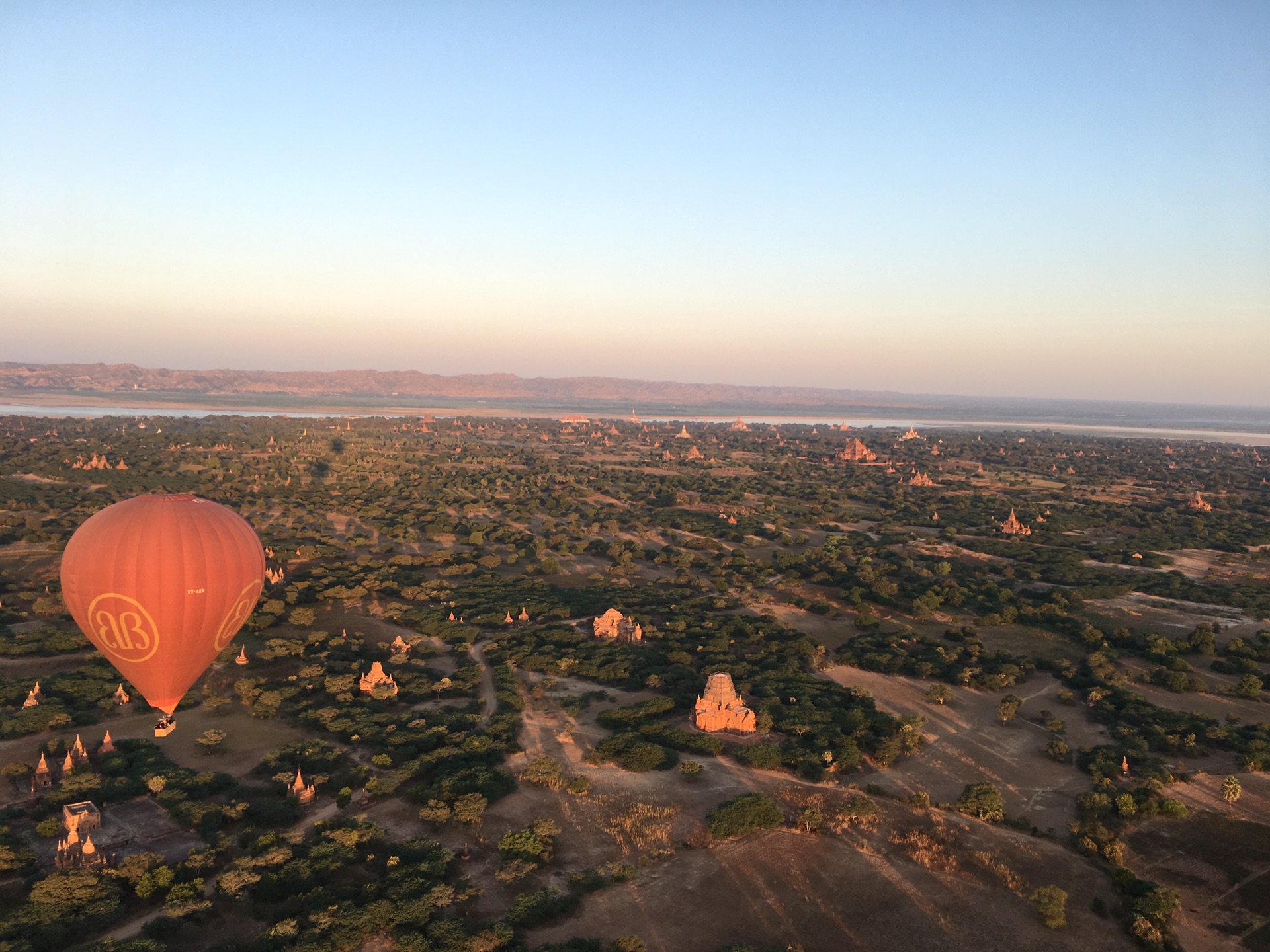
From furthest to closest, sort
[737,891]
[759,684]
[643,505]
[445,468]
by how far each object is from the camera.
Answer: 1. [445,468]
2. [643,505]
3. [759,684]
4. [737,891]

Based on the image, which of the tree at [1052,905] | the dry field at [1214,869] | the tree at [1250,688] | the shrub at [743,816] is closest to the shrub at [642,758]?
the shrub at [743,816]

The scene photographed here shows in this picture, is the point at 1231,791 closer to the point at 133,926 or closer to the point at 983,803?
the point at 983,803

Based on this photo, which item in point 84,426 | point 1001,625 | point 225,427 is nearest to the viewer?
point 1001,625

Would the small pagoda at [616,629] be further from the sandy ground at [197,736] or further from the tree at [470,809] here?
the tree at [470,809]

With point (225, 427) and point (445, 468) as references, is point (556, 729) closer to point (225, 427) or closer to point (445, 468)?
point (445, 468)

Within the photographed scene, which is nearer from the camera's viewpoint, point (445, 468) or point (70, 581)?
point (70, 581)

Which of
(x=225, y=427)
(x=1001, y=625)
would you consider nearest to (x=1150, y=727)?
(x=1001, y=625)

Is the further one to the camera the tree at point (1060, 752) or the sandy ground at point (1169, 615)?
the sandy ground at point (1169, 615)
